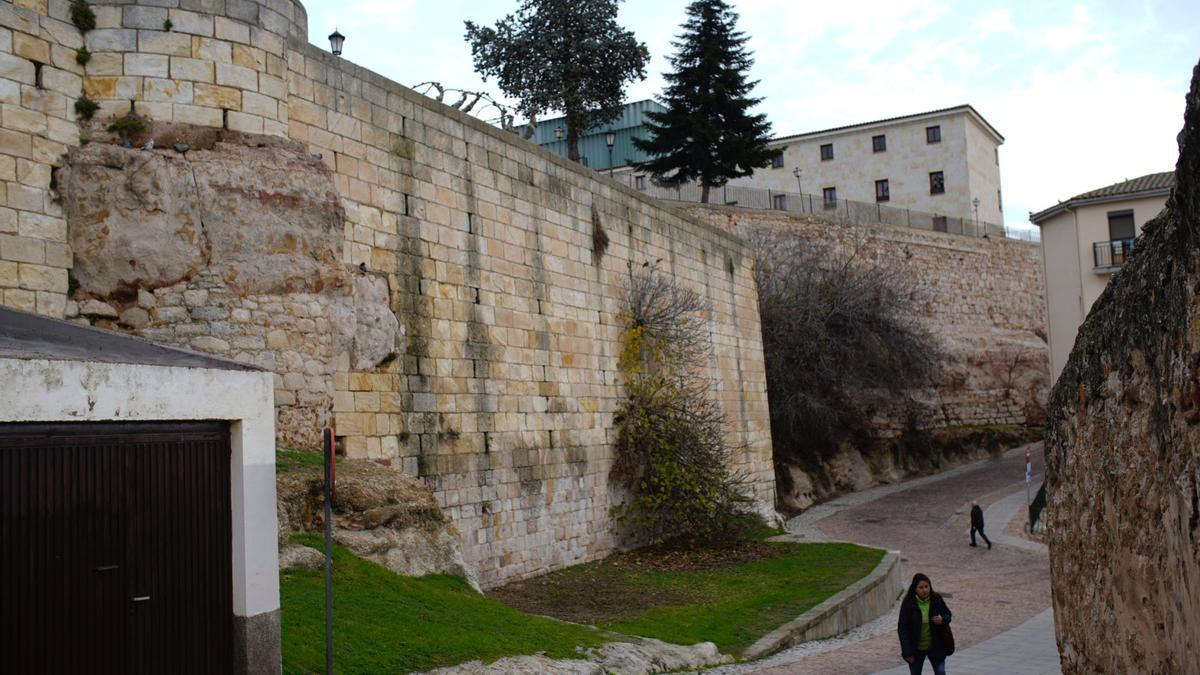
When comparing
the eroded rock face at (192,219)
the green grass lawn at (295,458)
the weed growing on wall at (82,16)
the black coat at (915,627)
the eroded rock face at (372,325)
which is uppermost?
the weed growing on wall at (82,16)

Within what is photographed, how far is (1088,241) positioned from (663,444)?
1798 centimetres

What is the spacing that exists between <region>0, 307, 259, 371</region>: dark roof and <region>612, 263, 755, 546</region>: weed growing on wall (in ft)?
34.5

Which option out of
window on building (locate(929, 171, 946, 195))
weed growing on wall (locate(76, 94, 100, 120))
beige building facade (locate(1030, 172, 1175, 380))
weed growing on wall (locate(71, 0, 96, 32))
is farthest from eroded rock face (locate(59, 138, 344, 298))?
window on building (locate(929, 171, 946, 195))

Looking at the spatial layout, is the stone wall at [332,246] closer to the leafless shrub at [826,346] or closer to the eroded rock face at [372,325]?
the eroded rock face at [372,325]

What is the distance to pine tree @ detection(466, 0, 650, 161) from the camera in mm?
35188

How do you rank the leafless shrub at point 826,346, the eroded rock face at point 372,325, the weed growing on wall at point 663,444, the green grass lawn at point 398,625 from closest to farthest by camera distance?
the green grass lawn at point 398,625
the eroded rock face at point 372,325
the weed growing on wall at point 663,444
the leafless shrub at point 826,346

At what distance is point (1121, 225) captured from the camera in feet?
95.2

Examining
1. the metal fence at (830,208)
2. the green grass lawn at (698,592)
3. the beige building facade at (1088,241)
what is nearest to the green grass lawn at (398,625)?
the green grass lawn at (698,592)

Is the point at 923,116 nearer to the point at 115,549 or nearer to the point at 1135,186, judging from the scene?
the point at 1135,186

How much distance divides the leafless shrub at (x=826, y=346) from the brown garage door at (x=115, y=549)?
21876 mm

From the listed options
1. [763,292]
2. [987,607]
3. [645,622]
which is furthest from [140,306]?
[763,292]

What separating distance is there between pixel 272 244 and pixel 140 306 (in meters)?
1.26

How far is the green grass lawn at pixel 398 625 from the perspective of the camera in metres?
7.35

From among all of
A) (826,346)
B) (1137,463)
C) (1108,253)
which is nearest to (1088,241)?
(1108,253)
